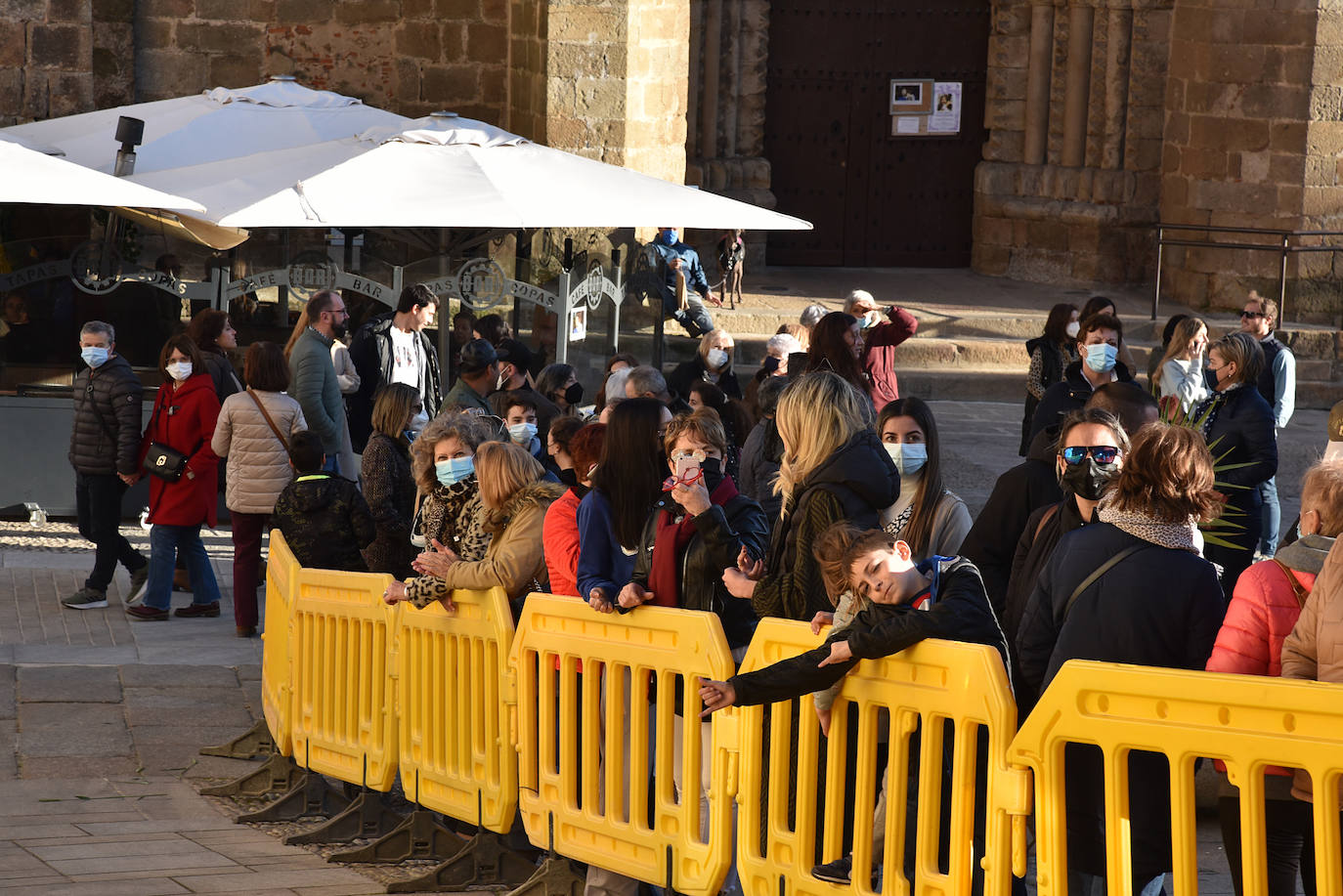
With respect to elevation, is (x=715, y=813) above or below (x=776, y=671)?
below

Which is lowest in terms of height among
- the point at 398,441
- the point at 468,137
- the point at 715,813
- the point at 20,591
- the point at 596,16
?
the point at 20,591

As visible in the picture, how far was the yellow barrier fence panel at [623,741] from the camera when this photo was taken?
466cm

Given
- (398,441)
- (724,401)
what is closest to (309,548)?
(398,441)

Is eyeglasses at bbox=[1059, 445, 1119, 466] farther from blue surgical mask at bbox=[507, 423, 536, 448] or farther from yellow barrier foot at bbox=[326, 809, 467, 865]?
blue surgical mask at bbox=[507, 423, 536, 448]

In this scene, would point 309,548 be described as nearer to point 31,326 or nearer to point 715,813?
point 715,813

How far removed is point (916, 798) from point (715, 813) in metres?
0.67

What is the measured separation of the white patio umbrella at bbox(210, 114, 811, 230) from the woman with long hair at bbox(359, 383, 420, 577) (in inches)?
83.7

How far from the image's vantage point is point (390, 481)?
773 centimetres

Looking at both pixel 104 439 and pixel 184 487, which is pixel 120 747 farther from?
pixel 104 439

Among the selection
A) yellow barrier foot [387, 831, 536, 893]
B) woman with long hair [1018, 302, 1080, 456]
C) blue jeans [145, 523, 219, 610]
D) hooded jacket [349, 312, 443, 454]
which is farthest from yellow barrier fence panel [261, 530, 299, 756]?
woman with long hair [1018, 302, 1080, 456]

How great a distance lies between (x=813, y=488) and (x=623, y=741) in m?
0.90

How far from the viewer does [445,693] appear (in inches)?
225

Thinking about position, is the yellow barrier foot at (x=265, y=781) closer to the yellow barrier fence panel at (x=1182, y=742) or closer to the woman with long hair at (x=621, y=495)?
the woman with long hair at (x=621, y=495)

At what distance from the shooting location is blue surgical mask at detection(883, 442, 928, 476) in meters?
5.66
